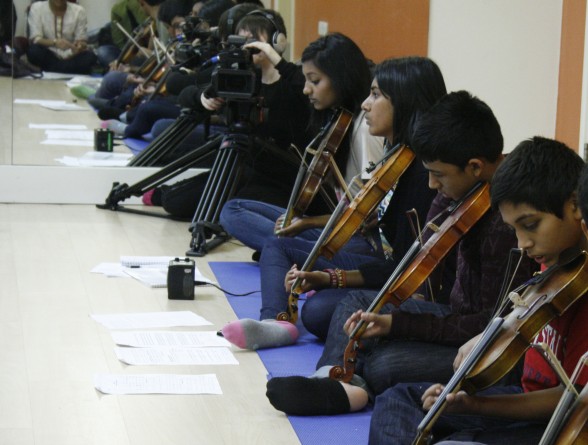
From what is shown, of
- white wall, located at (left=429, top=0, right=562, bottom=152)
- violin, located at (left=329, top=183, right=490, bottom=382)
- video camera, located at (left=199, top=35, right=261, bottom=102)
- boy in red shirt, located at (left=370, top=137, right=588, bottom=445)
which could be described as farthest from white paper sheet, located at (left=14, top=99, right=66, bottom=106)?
boy in red shirt, located at (left=370, top=137, right=588, bottom=445)

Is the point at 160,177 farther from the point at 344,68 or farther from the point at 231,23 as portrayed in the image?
the point at 344,68

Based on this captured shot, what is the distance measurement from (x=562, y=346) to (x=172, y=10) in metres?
4.10

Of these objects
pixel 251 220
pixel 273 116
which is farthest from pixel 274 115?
pixel 251 220

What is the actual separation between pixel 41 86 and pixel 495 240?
143 inches

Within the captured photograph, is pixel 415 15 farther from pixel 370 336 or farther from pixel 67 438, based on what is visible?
pixel 67 438

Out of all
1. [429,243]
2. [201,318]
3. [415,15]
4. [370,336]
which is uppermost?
[415,15]

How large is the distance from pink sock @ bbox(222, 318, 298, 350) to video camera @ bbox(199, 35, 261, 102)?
1.49m

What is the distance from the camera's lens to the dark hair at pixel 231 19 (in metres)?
5.14

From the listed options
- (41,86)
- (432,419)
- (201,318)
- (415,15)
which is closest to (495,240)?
(432,419)

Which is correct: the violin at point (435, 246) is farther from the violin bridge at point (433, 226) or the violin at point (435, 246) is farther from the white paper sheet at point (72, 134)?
the white paper sheet at point (72, 134)

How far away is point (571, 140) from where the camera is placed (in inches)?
140

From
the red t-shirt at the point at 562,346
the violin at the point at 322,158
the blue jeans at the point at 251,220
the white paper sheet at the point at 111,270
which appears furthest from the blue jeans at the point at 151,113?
the red t-shirt at the point at 562,346

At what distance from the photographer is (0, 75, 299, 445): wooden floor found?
107 inches

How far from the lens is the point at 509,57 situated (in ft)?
13.1
